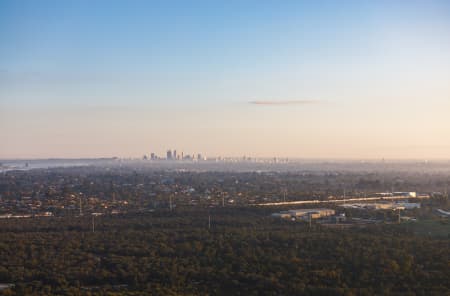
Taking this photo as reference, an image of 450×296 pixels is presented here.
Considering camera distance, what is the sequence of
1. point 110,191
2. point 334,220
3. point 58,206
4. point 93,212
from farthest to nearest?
point 110,191
point 58,206
point 93,212
point 334,220

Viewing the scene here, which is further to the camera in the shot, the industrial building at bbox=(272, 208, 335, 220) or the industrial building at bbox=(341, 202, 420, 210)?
the industrial building at bbox=(341, 202, 420, 210)

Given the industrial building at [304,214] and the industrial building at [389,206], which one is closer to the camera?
the industrial building at [304,214]

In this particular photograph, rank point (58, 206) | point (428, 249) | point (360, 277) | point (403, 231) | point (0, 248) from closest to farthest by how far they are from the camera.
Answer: point (360, 277), point (428, 249), point (0, 248), point (403, 231), point (58, 206)

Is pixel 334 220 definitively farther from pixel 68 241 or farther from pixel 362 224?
pixel 68 241

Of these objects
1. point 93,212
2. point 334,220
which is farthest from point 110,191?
point 334,220

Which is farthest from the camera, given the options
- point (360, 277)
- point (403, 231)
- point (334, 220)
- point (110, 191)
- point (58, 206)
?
point (110, 191)

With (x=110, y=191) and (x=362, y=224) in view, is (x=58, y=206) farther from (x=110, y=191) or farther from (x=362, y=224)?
(x=362, y=224)

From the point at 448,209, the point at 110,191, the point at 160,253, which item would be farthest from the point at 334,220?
the point at 110,191

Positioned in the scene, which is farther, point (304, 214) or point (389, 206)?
point (389, 206)

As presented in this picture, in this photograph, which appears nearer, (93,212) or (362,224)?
(362,224)
